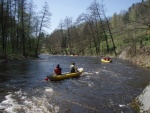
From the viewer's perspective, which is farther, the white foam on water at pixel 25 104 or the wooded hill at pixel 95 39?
the wooded hill at pixel 95 39

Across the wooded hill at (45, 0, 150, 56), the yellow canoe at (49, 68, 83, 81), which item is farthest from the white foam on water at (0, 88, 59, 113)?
the wooded hill at (45, 0, 150, 56)

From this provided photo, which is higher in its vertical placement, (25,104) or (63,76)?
(63,76)

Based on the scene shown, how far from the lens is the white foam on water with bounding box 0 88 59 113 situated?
10.8 m

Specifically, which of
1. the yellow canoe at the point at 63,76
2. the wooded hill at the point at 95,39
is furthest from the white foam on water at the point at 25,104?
the wooded hill at the point at 95,39

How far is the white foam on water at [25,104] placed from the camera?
35.3 ft

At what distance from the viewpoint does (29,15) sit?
172 feet

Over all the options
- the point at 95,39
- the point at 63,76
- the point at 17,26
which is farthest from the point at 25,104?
the point at 95,39

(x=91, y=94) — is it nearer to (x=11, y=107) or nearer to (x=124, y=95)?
(x=124, y=95)

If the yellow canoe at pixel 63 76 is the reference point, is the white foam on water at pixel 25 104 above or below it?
below

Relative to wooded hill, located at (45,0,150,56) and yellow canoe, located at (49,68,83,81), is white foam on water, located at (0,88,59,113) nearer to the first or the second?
yellow canoe, located at (49,68,83,81)

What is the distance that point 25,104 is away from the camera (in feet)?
38.8

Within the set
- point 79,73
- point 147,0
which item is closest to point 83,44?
point 79,73

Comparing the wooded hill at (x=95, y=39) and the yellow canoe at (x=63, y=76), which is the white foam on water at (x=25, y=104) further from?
the wooded hill at (x=95, y=39)

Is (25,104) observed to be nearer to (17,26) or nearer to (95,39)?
(17,26)
